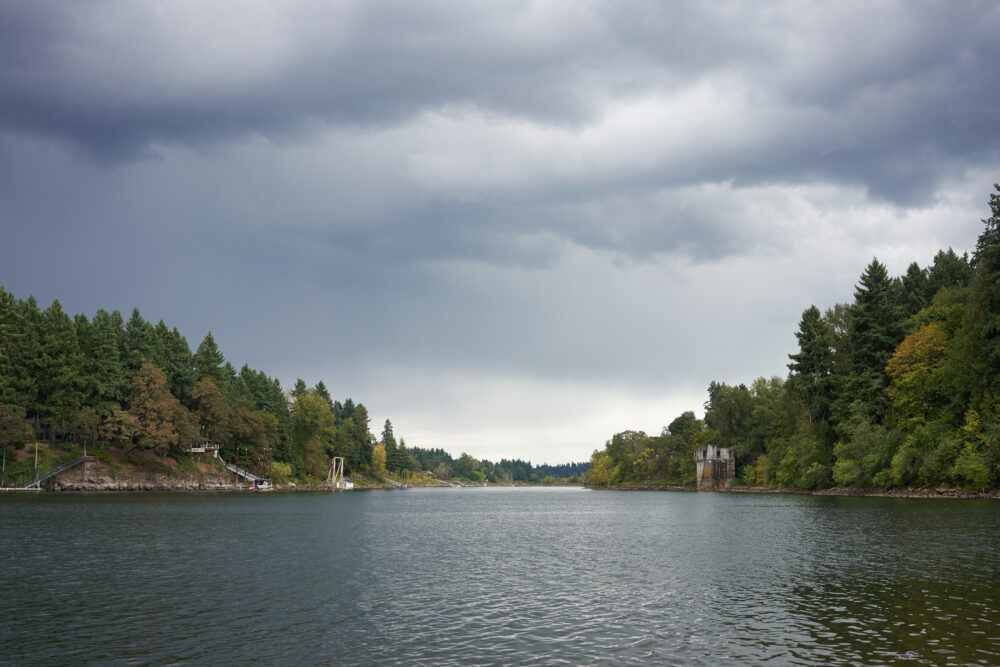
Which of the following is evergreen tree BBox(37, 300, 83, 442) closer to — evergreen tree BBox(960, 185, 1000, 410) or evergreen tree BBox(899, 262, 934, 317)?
evergreen tree BBox(960, 185, 1000, 410)

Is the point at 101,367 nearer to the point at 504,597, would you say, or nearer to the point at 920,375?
the point at 504,597

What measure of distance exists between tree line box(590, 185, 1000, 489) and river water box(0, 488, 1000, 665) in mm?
33682

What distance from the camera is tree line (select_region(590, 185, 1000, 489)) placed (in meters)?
79.4

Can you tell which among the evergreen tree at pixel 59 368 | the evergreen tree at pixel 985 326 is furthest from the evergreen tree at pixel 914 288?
the evergreen tree at pixel 59 368

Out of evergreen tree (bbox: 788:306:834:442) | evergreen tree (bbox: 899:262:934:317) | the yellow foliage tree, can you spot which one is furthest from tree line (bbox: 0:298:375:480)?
evergreen tree (bbox: 899:262:934:317)

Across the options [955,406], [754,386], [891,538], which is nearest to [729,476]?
[754,386]

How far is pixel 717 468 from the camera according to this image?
19588 centimetres

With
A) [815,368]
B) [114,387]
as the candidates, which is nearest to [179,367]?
[114,387]

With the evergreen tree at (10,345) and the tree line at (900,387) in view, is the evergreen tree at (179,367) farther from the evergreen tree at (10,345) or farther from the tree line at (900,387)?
the tree line at (900,387)

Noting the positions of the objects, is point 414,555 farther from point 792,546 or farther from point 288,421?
point 288,421

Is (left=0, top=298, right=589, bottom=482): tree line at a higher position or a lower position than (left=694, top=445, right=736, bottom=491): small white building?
higher

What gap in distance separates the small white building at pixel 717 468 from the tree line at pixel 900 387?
1009 inches

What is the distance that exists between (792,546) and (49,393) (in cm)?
13314

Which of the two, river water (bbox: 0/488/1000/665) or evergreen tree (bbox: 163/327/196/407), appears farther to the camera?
evergreen tree (bbox: 163/327/196/407)
